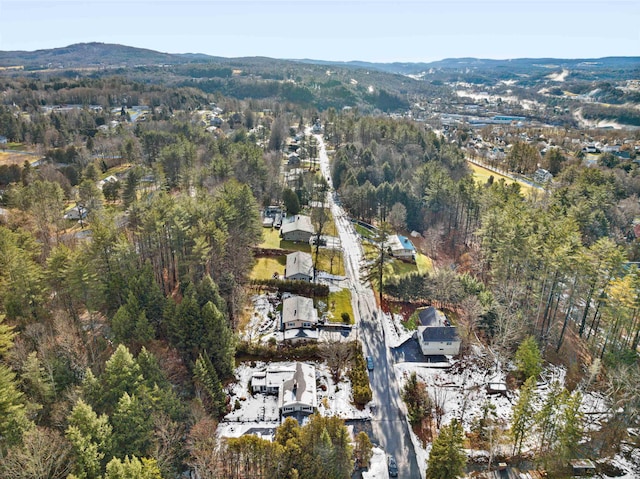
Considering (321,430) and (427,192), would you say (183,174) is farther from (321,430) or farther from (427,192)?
(321,430)

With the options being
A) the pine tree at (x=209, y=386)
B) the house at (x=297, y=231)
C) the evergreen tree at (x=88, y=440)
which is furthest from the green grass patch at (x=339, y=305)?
the evergreen tree at (x=88, y=440)

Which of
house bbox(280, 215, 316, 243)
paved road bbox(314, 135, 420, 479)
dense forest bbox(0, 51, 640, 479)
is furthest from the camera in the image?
house bbox(280, 215, 316, 243)

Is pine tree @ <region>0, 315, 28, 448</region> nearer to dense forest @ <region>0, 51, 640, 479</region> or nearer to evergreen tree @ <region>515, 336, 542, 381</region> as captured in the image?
dense forest @ <region>0, 51, 640, 479</region>

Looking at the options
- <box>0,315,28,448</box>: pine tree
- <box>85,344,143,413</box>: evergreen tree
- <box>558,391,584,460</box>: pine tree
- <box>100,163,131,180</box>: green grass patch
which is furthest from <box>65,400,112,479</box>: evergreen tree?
<box>100,163,131,180</box>: green grass patch

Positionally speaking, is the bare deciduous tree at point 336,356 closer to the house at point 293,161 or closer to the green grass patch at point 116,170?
the green grass patch at point 116,170

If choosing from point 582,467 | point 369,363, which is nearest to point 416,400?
point 369,363

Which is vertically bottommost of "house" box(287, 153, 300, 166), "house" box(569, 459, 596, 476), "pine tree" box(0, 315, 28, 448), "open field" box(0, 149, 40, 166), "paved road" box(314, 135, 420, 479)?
"house" box(569, 459, 596, 476)

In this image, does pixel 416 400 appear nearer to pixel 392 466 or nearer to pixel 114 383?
pixel 392 466
